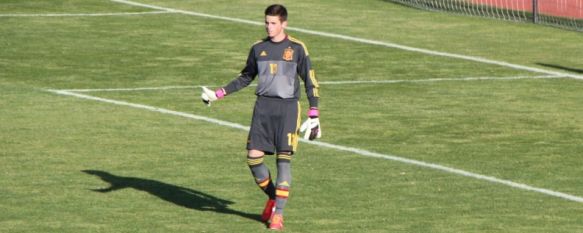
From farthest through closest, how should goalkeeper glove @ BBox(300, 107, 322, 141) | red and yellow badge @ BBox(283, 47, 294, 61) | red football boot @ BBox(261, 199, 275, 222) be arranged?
red football boot @ BBox(261, 199, 275, 222)
red and yellow badge @ BBox(283, 47, 294, 61)
goalkeeper glove @ BBox(300, 107, 322, 141)

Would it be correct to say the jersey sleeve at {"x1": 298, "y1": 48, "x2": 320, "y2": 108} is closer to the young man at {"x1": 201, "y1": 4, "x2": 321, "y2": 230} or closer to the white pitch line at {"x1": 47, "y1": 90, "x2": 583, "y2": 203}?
the young man at {"x1": 201, "y1": 4, "x2": 321, "y2": 230}

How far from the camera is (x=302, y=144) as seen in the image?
1914 centimetres

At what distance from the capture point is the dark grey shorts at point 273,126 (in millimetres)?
14188

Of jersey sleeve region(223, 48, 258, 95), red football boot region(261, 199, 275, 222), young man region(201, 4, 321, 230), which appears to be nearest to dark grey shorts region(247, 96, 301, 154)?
young man region(201, 4, 321, 230)

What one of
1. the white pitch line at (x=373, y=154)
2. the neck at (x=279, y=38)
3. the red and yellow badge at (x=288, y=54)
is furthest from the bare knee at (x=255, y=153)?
the white pitch line at (x=373, y=154)

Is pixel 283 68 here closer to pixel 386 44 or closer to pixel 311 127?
pixel 311 127

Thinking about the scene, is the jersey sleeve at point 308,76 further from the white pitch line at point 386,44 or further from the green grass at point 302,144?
the white pitch line at point 386,44

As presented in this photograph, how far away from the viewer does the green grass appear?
14.8 m

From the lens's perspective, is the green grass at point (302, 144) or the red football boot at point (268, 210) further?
the green grass at point (302, 144)

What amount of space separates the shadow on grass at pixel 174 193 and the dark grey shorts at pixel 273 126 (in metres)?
0.71

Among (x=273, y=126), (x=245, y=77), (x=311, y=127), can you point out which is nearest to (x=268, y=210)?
(x=273, y=126)

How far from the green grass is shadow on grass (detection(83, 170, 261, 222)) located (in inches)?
1.0

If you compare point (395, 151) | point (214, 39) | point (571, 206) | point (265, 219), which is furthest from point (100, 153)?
point (214, 39)

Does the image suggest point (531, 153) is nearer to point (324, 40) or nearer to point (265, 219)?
point (265, 219)
